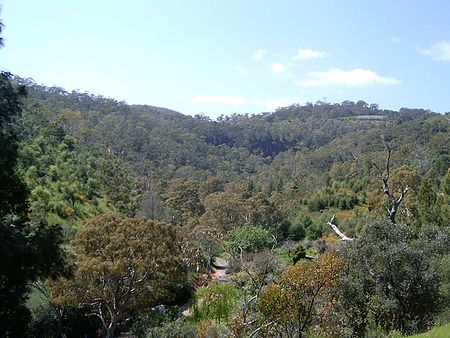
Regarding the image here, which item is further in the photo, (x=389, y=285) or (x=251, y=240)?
(x=251, y=240)

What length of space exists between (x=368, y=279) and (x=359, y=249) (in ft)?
2.82

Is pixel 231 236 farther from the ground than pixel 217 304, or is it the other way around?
pixel 217 304

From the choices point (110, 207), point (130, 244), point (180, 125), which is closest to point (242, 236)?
point (110, 207)

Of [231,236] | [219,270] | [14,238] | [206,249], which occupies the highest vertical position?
[14,238]

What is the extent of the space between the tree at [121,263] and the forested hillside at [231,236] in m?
0.05

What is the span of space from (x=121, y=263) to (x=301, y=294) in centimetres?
729

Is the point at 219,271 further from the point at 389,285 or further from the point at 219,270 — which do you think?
the point at 389,285

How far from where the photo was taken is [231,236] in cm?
3441

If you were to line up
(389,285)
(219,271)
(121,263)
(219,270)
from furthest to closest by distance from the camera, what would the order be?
(219,270) < (219,271) < (121,263) < (389,285)

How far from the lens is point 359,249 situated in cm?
1298

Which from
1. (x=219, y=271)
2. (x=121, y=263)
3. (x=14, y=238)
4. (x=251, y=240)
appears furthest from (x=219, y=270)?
(x=14, y=238)

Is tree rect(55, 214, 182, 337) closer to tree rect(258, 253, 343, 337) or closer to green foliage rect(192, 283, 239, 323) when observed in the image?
green foliage rect(192, 283, 239, 323)

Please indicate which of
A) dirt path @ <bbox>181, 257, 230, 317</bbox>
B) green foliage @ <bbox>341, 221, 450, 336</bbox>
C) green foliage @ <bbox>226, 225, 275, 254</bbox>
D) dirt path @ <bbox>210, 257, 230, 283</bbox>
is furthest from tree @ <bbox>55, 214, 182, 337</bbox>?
dirt path @ <bbox>210, 257, 230, 283</bbox>

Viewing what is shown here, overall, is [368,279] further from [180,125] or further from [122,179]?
[180,125]
